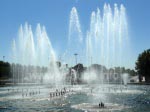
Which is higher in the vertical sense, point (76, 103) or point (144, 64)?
point (144, 64)

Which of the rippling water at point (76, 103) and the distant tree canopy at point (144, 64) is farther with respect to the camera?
the distant tree canopy at point (144, 64)

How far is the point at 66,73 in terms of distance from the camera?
127625 mm

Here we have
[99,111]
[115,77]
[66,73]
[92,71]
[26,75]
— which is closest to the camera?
[99,111]

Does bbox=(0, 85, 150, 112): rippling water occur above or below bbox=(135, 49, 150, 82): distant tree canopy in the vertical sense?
below

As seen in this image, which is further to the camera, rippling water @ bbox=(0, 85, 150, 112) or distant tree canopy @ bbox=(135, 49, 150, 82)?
distant tree canopy @ bbox=(135, 49, 150, 82)

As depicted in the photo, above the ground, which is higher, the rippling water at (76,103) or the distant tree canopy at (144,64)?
the distant tree canopy at (144,64)

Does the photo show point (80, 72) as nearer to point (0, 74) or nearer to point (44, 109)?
point (0, 74)

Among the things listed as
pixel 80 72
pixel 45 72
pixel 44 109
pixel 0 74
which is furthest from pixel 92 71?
pixel 44 109

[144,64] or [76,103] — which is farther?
[144,64]

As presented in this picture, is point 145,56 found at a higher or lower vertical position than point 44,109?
higher

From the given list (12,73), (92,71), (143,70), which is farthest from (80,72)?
(143,70)

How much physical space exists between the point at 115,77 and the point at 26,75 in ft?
153

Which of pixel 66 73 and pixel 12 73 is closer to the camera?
pixel 66 73

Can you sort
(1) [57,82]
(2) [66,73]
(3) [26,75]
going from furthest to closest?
(3) [26,75], (2) [66,73], (1) [57,82]
